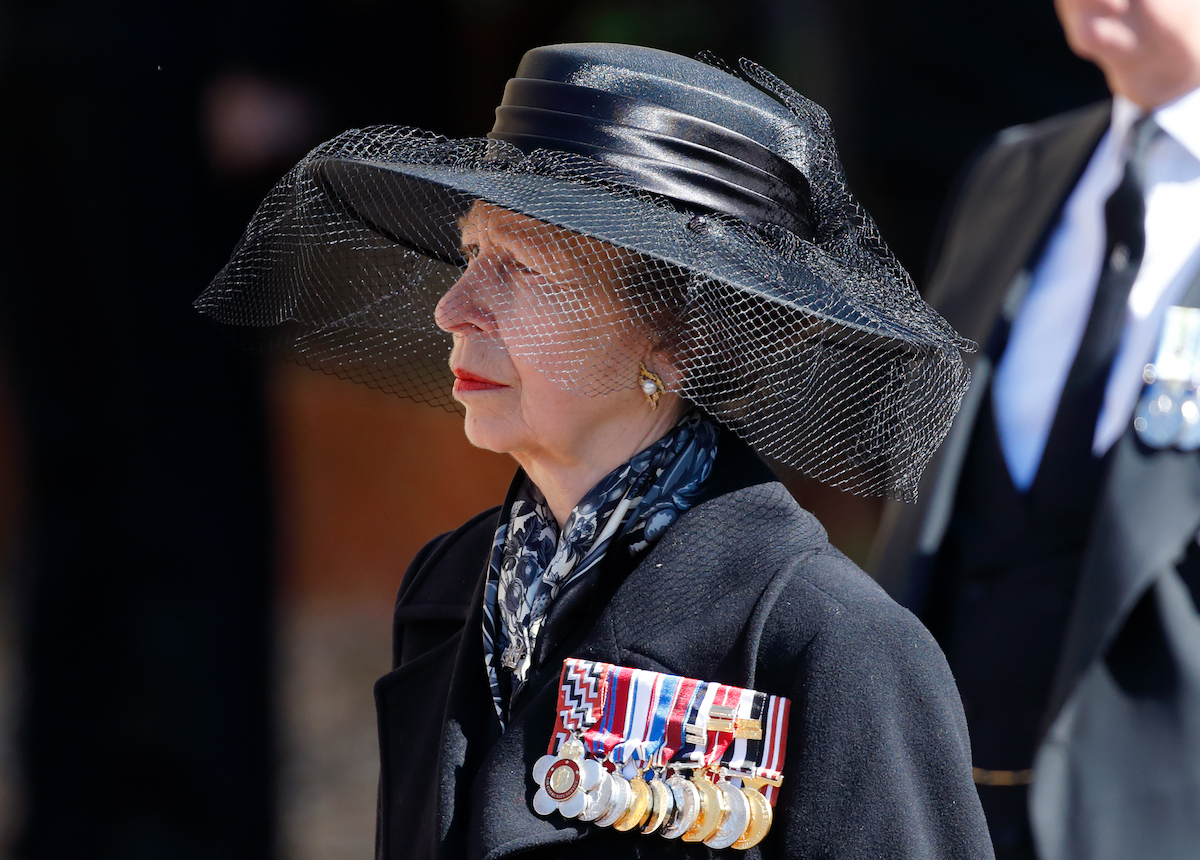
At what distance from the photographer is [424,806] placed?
1997 millimetres

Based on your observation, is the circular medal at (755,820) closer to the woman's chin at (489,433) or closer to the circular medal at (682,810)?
the circular medal at (682,810)

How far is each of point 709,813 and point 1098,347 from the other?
1.42 meters

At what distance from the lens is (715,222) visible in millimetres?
1823

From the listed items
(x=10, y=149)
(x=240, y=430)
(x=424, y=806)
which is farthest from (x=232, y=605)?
(x=424, y=806)

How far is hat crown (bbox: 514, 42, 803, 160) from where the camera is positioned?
72.6 inches

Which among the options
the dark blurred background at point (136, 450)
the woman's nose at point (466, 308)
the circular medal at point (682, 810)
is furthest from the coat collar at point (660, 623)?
the dark blurred background at point (136, 450)

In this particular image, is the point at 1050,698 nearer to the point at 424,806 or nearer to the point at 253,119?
the point at 424,806

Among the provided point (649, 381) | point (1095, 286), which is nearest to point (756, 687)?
point (649, 381)

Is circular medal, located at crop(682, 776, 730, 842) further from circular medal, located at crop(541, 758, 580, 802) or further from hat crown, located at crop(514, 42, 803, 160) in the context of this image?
hat crown, located at crop(514, 42, 803, 160)

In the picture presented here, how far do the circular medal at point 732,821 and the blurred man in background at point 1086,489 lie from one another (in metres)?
0.98

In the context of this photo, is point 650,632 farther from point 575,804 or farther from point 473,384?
point 473,384

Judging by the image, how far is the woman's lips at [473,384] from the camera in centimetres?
196

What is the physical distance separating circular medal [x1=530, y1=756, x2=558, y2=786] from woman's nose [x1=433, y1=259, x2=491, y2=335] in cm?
58

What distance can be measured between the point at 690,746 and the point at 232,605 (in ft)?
10.9
